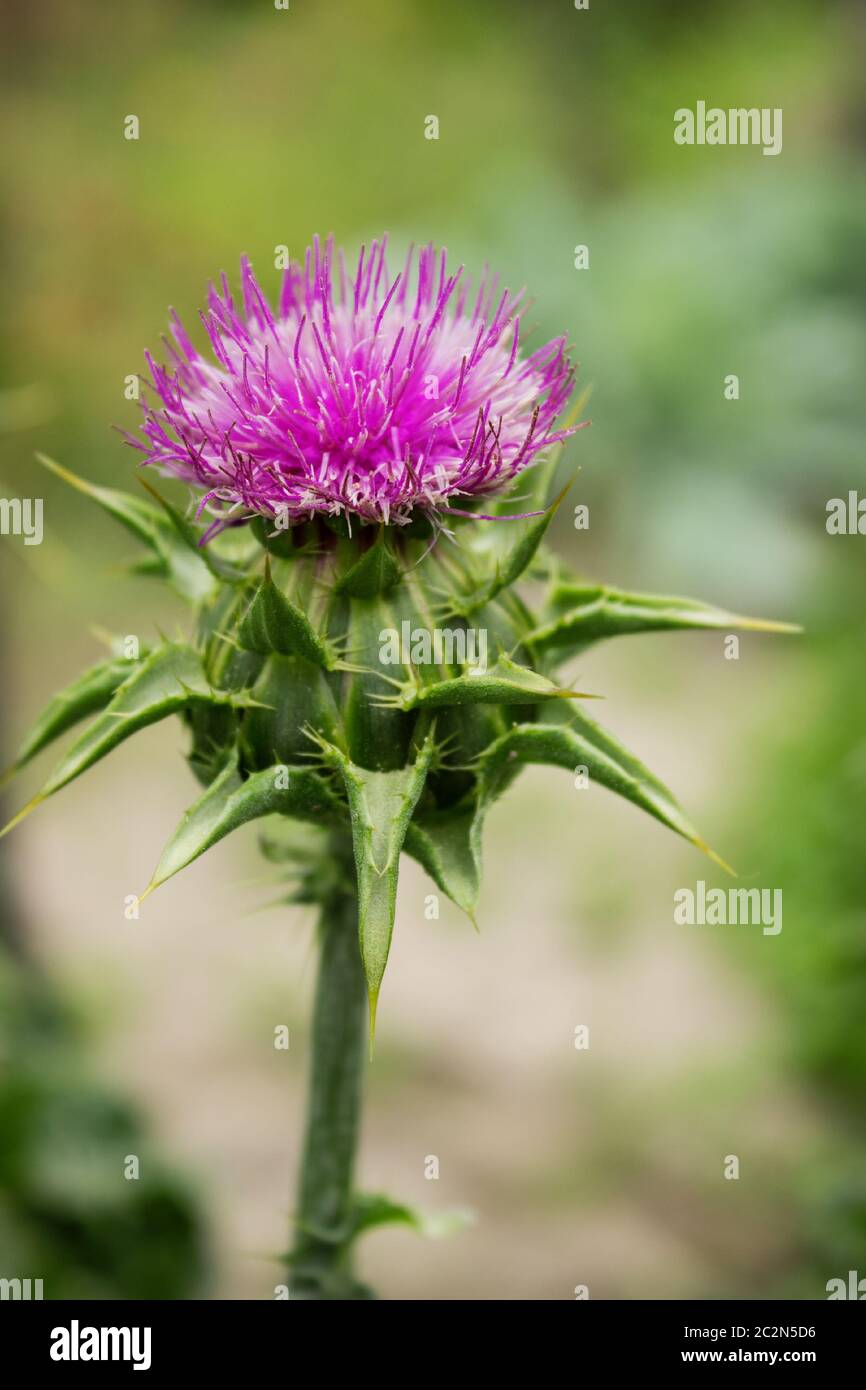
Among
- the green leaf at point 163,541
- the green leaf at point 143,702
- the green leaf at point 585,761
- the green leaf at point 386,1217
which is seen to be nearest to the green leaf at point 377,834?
the green leaf at point 585,761

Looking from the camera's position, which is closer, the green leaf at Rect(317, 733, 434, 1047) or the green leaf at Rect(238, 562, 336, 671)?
the green leaf at Rect(317, 733, 434, 1047)

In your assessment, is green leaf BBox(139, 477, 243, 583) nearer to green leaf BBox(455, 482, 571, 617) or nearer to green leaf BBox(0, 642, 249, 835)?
green leaf BBox(0, 642, 249, 835)

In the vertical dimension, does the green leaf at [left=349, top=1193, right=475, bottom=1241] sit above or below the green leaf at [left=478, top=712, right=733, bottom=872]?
below

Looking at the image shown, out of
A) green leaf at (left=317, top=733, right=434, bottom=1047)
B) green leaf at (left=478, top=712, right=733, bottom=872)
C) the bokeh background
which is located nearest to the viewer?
green leaf at (left=317, top=733, right=434, bottom=1047)

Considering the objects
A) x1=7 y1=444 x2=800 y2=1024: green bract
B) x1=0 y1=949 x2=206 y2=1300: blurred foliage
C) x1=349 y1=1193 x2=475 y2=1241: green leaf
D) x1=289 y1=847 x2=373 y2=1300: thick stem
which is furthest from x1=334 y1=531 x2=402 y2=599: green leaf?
x1=0 y1=949 x2=206 y2=1300: blurred foliage

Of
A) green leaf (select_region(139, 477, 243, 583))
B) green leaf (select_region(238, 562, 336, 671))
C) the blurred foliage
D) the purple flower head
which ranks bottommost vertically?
the blurred foliage

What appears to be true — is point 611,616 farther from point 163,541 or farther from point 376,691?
point 163,541

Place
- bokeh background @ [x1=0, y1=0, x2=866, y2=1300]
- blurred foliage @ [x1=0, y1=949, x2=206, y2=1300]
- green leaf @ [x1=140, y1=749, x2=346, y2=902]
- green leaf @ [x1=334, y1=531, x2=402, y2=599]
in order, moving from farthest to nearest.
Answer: bokeh background @ [x1=0, y1=0, x2=866, y2=1300] → blurred foliage @ [x1=0, y1=949, x2=206, y2=1300] → green leaf @ [x1=334, y1=531, x2=402, y2=599] → green leaf @ [x1=140, y1=749, x2=346, y2=902]
